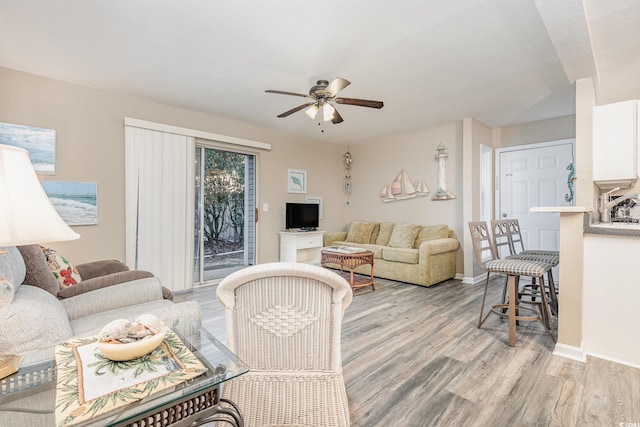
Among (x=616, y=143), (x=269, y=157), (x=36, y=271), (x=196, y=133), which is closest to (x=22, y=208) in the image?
(x=36, y=271)

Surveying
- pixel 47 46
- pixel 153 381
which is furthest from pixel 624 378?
pixel 47 46

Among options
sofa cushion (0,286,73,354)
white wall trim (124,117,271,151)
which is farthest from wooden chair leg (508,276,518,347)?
white wall trim (124,117,271,151)

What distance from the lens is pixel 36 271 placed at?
1.60m

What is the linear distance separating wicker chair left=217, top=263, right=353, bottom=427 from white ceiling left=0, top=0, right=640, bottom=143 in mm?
1826

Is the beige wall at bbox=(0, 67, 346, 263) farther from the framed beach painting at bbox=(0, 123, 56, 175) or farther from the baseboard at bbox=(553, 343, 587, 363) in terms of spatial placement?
the baseboard at bbox=(553, 343, 587, 363)

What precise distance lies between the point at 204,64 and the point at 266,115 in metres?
1.49

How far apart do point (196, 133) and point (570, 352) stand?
443cm

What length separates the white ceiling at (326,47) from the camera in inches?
78.3

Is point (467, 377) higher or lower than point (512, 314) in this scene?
lower

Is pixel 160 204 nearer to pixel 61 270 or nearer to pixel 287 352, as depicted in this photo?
pixel 61 270

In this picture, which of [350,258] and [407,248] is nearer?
[350,258]

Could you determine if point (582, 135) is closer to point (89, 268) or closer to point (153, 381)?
point (153, 381)

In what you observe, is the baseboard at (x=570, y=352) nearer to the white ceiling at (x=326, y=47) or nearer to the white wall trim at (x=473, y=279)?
the white ceiling at (x=326, y=47)

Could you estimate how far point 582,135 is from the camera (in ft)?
7.75
